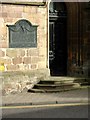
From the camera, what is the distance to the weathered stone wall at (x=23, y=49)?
15.3 m

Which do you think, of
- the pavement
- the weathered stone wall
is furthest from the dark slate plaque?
the pavement

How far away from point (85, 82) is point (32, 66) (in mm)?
2277

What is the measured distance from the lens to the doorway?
56.3ft

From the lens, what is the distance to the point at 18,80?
50.3 ft

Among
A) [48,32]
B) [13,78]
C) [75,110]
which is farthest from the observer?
[48,32]

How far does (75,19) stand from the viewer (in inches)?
668

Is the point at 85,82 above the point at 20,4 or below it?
below

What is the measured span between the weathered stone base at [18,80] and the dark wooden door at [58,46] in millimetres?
1462

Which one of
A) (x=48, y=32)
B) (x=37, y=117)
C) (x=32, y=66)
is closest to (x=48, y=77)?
(x=32, y=66)

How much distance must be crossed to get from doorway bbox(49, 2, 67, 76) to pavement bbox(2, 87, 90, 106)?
A: 2.37m

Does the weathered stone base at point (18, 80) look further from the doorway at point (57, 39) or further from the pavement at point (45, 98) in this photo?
the doorway at point (57, 39)

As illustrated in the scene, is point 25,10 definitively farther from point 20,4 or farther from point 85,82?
point 85,82

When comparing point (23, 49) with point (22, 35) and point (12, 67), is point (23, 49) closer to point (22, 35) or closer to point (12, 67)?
point (22, 35)

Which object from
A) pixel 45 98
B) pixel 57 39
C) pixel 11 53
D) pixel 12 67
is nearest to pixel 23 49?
pixel 11 53
